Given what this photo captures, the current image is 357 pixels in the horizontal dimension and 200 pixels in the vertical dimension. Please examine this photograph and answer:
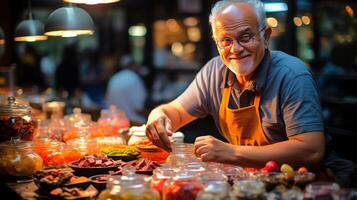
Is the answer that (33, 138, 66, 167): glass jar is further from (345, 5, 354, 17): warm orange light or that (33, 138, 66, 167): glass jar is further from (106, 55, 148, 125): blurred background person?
(106, 55, 148, 125): blurred background person

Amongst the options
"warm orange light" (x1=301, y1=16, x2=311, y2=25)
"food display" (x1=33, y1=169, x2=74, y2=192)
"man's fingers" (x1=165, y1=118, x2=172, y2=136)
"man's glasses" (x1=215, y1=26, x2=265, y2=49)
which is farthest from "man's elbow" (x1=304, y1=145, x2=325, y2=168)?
"warm orange light" (x1=301, y1=16, x2=311, y2=25)

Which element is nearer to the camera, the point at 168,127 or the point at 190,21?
the point at 168,127

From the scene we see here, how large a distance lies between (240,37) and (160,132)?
84 cm

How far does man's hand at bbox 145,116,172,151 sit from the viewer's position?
149 inches

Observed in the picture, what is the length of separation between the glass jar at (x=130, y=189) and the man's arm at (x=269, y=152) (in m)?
0.62

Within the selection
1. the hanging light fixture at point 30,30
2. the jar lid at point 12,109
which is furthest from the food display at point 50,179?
the hanging light fixture at point 30,30

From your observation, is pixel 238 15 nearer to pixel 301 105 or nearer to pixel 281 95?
pixel 281 95

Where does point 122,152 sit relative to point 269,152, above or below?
below

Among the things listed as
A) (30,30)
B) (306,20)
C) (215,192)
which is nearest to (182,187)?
(215,192)

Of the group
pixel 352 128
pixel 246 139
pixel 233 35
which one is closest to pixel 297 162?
pixel 246 139

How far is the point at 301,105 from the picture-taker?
11.0 ft

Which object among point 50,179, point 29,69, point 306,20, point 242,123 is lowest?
point 29,69

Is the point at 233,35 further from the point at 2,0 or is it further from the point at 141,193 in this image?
the point at 2,0

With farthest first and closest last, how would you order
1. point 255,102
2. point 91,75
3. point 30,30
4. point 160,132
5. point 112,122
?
point 91,75
point 30,30
point 112,122
point 160,132
point 255,102
